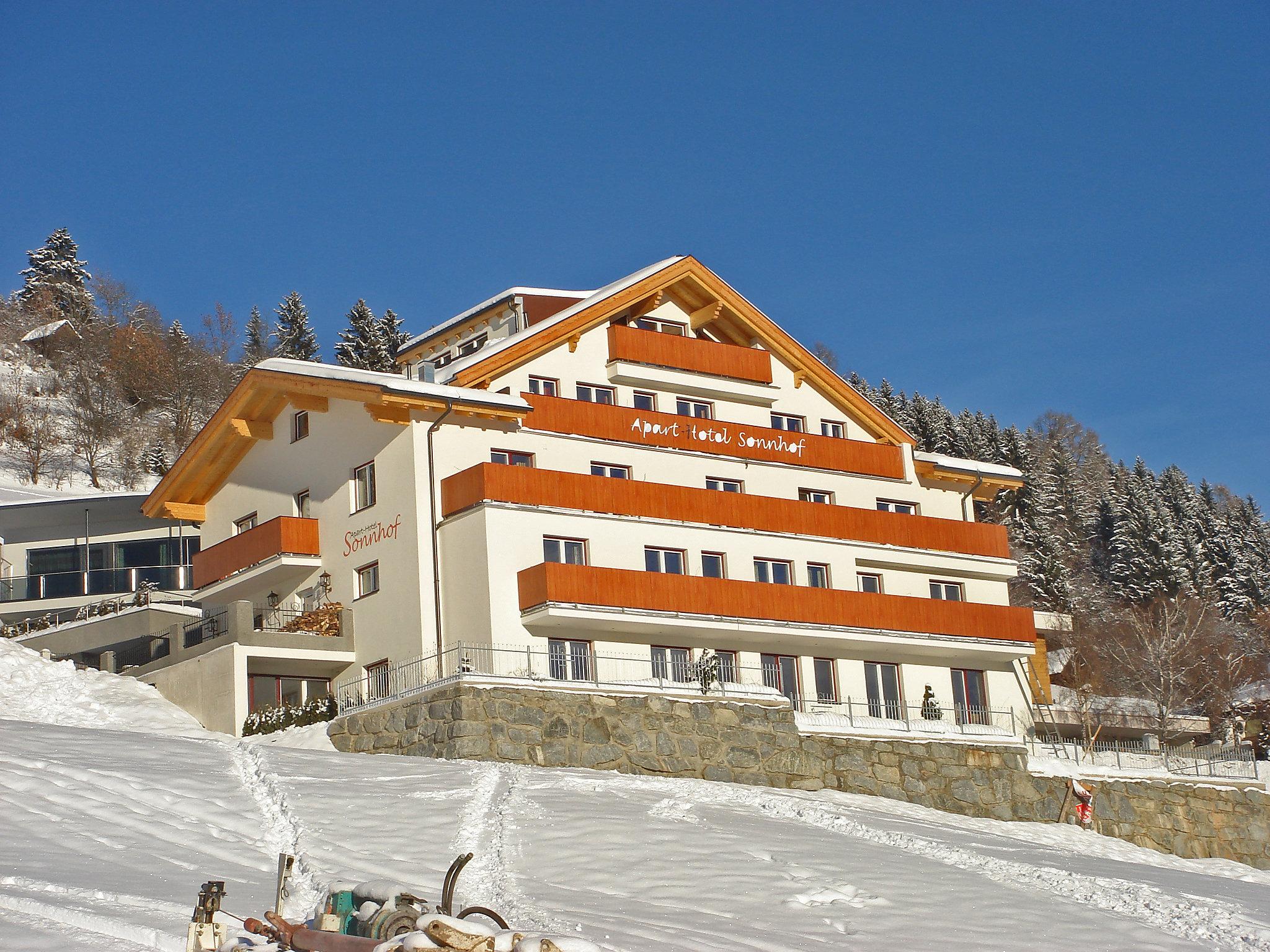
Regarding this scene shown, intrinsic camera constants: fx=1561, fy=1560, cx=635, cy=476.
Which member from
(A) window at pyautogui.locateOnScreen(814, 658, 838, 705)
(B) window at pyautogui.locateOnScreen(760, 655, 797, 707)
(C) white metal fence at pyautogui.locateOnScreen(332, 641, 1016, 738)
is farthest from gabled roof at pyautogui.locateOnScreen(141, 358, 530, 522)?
(A) window at pyautogui.locateOnScreen(814, 658, 838, 705)

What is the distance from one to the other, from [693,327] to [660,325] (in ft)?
3.97

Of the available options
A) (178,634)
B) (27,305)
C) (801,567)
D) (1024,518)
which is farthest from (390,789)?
(27,305)

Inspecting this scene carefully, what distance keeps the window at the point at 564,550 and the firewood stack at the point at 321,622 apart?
5.84m

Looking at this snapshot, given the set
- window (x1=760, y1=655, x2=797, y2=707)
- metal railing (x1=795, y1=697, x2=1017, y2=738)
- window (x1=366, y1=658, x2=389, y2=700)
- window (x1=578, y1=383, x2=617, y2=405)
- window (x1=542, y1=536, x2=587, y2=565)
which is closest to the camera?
window (x1=366, y1=658, x2=389, y2=700)

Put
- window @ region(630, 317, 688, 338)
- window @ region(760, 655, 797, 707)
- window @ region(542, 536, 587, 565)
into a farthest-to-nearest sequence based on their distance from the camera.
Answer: window @ region(630, 317, 688, 338) < window @ region(760, 655, 797, 707) < window @ region(542, 536, 587, 565)

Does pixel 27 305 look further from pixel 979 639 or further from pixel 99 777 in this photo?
pixel 99 777

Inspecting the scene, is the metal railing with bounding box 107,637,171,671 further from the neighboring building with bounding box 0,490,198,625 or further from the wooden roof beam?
the neighboring building with bounding box 0,490,198,625

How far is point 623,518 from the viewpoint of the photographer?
3947 cm

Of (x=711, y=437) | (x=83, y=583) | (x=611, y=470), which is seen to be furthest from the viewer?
(x=83, y=583)

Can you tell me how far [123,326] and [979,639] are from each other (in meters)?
79.7

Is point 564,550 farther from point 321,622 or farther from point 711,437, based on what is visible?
point 711,437

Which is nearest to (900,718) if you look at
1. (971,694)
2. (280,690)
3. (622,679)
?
(971,694)

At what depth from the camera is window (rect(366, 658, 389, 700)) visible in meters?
37.4

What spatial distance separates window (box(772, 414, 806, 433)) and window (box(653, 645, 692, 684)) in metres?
9.64
